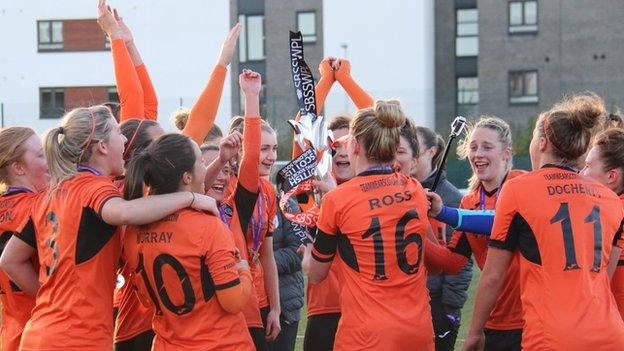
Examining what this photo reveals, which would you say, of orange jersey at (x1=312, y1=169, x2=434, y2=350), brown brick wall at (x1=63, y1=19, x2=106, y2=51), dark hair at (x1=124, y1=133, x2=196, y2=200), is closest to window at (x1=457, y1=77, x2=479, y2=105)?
brown brick wall at (x1=63, y1=19, x2=106, y2=51)

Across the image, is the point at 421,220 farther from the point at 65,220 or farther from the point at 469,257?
the point at 65,220

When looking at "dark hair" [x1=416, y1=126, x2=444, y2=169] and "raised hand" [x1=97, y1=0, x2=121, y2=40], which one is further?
"dark hair" [x1=416, y1=126, x2=444, y2=169]

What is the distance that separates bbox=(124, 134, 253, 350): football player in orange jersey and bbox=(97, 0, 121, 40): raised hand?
1.67 m

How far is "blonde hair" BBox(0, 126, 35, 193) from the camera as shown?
15.5ft

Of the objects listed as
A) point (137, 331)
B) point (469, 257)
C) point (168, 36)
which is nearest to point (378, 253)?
point (469, 257)

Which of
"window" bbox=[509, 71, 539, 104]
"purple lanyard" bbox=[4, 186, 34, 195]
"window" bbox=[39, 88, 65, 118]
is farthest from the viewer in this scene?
"window" bbox=[39, 88, 65, 118]

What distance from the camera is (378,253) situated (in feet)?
14.3

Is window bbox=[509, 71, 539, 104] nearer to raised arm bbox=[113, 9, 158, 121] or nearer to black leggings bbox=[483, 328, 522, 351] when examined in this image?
raised arm bbox=[113, 9, 158, 121]

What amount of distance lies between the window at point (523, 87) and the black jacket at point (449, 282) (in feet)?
105

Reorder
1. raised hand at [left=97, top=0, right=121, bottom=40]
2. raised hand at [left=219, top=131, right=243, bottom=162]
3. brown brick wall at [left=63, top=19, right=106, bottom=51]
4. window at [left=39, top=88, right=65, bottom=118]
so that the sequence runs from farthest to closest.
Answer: brown brick wall at [left=63, top=19, right=106, bottom=51]
window at [left=39, top=88, right=65, bottom=118]
raised hand at [left=97, top=0, right=121, bottom=40]
raised hand at [left=219, top=131, right=243, bottom=162]

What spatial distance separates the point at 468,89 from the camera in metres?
38.3

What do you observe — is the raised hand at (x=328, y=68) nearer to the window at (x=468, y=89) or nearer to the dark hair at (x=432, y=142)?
the dark hair at (x=432, y=142)

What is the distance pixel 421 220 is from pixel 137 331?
1611 mm

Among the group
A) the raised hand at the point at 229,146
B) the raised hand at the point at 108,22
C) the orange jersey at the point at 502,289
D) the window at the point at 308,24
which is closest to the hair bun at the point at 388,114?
the raised hand at the point at 229,146
